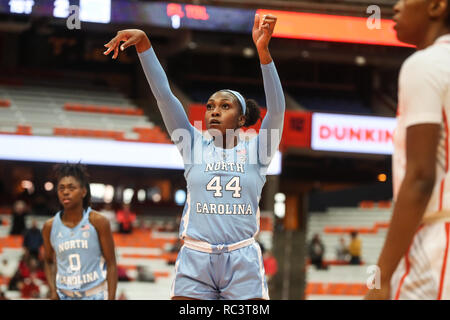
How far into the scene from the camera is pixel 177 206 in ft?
70.4

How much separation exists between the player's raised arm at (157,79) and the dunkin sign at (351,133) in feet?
49.6

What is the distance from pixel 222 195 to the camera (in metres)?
3.98

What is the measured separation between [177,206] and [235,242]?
17.5 metres

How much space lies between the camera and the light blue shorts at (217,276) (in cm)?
392

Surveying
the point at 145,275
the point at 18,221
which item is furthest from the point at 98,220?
the point at 18,221

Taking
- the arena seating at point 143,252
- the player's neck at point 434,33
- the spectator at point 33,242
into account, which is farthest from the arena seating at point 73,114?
the player's neck at point 434,33

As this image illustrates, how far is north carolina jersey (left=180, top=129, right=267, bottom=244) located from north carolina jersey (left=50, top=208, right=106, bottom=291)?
1.38 m

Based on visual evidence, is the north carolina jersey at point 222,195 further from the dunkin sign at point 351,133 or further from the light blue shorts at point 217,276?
the dunkin sign at point 351,133

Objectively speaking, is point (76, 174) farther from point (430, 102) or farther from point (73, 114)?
point (73, 114)

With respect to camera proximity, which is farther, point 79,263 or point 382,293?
point 79,263

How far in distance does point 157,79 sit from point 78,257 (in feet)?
5.76

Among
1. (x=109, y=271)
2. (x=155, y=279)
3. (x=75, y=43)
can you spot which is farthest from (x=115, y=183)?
(x=109, y=271)

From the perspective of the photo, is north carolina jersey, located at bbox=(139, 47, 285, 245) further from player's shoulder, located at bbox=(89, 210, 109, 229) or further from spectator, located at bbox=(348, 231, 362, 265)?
spectator, located at bbox=(348, 231, 362, 265)

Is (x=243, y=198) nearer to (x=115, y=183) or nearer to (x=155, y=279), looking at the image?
(x=155, y=279)
